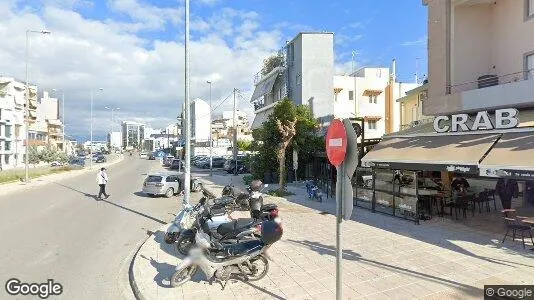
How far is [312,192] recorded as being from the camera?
1778cm

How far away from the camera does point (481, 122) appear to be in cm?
1111

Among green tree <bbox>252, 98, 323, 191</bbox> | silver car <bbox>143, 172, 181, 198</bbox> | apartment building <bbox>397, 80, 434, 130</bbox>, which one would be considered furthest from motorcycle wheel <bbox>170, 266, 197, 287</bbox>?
apartment building <bbox>397, 80, 434, 130</bbox>

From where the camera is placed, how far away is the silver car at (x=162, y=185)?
64.4 ft

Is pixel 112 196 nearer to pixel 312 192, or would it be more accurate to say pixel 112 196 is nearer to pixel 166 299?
pixel 312 192

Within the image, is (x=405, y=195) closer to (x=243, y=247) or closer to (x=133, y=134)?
(x=243, y=247)

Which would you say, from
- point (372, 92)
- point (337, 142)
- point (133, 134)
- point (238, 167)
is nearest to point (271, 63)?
point (372, 92)

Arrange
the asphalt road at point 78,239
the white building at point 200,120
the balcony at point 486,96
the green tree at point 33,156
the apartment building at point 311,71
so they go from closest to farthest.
→ the asphalt road at point 78,239 < the balcony at point 486,96 < the apartment building at point 311,71 < the green tree at point 33,156 < the white building at point 200,120

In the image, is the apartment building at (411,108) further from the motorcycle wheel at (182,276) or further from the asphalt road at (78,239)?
the motorcycle wheel at (182,276)

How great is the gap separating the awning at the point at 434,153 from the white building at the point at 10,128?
5641cm

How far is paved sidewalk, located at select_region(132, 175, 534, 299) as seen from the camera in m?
6.15

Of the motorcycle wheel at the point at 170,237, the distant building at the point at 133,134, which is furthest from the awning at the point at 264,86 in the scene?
the distant building at the point at 133,134

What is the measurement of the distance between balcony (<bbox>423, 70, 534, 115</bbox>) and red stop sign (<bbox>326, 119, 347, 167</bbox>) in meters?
10.4

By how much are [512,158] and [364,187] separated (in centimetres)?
647

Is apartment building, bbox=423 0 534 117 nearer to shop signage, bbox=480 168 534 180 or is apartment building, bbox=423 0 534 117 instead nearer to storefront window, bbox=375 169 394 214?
storefront window, bbox=375 169 394 214
